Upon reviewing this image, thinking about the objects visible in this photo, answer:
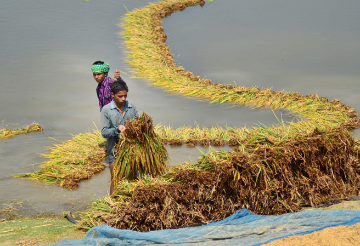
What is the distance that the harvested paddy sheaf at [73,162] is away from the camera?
4.75m

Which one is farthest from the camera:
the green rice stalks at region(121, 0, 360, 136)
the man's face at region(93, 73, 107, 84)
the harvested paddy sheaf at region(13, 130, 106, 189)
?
the green rice stalks at region(121, 0, 360, 136)

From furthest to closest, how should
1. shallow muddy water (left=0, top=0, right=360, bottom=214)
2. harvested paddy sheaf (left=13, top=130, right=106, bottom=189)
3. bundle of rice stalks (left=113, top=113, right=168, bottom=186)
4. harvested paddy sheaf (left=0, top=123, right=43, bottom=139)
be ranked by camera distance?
1. harvested paddy sheaf (left=0, top=123, right=43, bottom=139)
2. shallow muddy water (left=0, top=0, right=360, bottom=214)
3. harvested paddy sheaf (left=13, top=130, right=106, bottom=189)
4. bundle of rice stalks (left=113, top=113, right=168, bottom=186)

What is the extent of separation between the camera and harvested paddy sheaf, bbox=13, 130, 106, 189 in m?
4.75

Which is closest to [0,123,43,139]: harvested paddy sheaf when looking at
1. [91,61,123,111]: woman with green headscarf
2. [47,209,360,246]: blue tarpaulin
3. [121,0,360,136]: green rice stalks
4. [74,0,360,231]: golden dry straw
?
[91,61,123,111]: woman with green headscarf

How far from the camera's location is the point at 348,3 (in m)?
15.1

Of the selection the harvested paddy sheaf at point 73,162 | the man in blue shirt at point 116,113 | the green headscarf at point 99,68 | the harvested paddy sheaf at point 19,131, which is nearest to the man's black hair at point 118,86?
the man in blue shirt at point 116,113

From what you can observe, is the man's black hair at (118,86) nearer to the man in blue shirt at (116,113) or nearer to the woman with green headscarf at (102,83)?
the man in blue shirt at (116,113)

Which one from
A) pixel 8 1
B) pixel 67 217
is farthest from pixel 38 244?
pixel 8 1

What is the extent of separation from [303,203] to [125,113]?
6.52 ft

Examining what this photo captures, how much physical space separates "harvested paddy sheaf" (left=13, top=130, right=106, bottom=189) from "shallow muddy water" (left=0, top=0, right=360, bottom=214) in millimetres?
128

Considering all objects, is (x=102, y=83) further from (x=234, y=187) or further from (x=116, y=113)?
(x=234, y=187)

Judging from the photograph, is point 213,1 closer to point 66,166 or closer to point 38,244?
point 66,166

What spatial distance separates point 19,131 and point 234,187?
3.90m

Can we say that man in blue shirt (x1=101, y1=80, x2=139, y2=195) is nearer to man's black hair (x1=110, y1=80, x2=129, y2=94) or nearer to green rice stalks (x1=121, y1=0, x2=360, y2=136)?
man's black hair (x1=110, y1=80, x2=129, y2=94)
